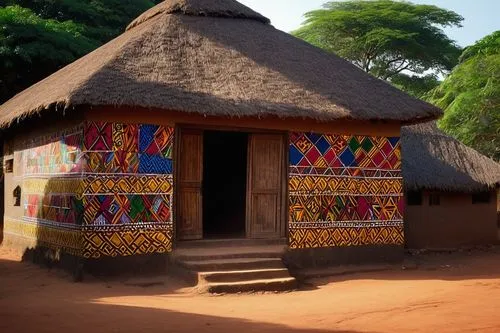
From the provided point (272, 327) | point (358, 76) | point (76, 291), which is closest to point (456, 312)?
point (272, 327)

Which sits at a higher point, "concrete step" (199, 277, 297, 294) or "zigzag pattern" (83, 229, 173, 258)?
"zigzag pattern" (83, 229, 173, 258)

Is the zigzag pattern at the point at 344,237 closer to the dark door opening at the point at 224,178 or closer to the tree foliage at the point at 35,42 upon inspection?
the dark door opening at the point at 224,178

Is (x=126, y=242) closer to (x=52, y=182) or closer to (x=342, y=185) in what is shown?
(x=52, y=182)

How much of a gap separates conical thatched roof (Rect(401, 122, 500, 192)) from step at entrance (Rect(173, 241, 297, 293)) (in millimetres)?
5372

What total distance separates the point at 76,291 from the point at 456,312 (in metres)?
4.61

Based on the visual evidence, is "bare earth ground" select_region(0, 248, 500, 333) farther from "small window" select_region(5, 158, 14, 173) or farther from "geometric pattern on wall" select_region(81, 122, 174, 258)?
"small window" select_region(5, 158, 14, 173)

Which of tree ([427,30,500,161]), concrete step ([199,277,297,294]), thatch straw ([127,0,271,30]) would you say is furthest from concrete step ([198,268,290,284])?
tree ([427,30,500,161])

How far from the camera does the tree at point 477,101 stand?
18.1 meters

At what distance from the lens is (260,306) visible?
7.38 meters

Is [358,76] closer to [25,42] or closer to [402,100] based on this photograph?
[402,100]

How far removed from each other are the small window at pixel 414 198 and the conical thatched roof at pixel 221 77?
3349 mm

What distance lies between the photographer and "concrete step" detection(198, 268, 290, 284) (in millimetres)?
8492

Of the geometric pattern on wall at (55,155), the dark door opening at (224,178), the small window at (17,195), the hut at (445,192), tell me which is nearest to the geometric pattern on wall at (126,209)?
the geometric pattern on wall at (55,155)

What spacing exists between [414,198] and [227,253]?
6321mm
